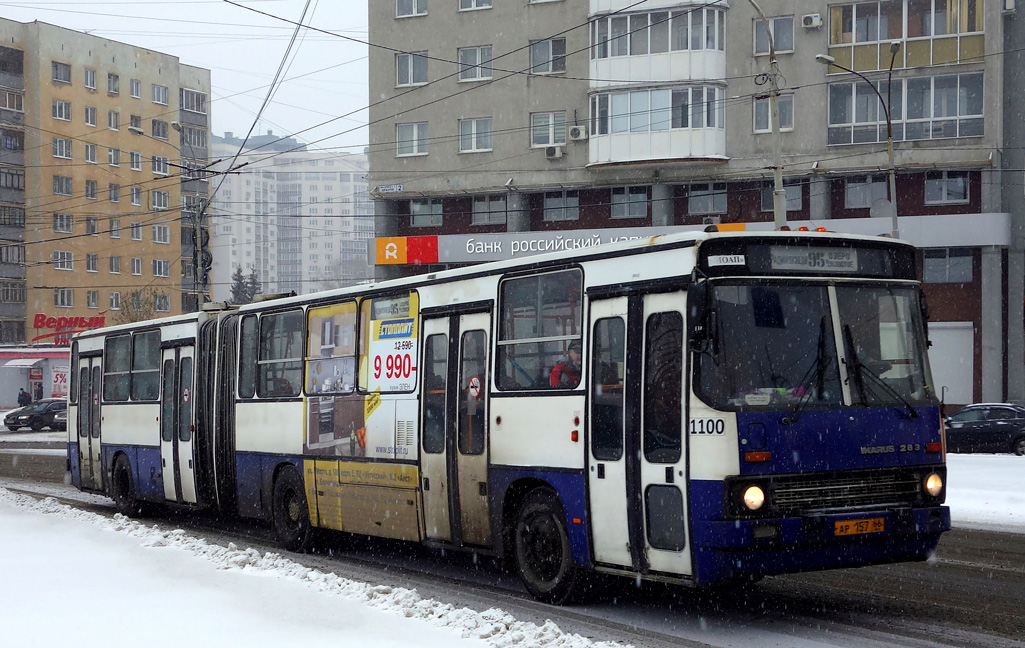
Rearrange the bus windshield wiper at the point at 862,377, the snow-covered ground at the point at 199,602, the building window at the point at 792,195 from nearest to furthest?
the snow-covered ground at the point at 199,602
the bus windshield wiper at the point at 862,377
the building window at the point at 792,195

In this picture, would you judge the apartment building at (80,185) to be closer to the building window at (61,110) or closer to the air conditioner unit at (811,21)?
the building window at (61,110)

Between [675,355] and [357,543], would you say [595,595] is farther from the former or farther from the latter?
[357,543]

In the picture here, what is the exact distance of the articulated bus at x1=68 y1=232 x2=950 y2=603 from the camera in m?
8.55

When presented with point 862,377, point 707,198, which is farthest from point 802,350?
point 707,198

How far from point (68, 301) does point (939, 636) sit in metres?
82.8

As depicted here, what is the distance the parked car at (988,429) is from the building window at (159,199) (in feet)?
237

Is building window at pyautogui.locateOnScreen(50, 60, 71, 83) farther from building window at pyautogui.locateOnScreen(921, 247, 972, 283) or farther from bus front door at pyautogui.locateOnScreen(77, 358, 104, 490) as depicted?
bus front door at pyautogui.locateOnScreen(77, 358, 104, 490)

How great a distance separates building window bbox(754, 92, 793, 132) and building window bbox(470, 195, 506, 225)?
34.2 feet

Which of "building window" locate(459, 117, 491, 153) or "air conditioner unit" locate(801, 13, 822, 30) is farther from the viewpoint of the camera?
"building window" locate(459, 117, 491, 153)

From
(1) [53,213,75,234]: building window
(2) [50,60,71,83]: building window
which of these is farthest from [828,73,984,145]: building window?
(2) [50,60,71,83]: building window

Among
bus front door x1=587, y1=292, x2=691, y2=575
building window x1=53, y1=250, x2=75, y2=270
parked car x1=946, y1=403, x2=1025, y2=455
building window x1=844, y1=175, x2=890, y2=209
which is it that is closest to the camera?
bus front door x1=587, y1=292, x2=691, y2=575

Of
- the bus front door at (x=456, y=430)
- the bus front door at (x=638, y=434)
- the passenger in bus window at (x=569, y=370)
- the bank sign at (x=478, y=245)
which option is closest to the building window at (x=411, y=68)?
the bank sign at (x=478, y=245)

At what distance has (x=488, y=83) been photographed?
158 ft

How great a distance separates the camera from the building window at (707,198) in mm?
44125
